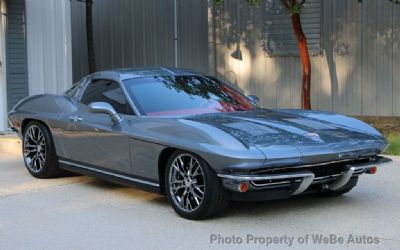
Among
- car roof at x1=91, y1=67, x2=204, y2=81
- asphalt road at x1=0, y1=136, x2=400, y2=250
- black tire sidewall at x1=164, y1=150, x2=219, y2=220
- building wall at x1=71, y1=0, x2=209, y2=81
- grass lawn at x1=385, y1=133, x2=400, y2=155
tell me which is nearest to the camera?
asphalt road at x1=0, y1=136, x2=400, y2=250

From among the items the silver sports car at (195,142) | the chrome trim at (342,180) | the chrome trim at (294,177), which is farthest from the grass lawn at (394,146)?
the chrome trim at (294,177)

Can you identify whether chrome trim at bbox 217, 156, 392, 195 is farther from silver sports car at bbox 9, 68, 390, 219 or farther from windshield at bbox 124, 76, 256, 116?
windshield at bbox 124, 76, 256, 116

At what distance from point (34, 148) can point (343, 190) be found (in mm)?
3828

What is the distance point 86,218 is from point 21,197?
4.32 feet

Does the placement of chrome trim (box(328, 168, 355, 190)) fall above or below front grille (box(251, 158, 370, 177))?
below

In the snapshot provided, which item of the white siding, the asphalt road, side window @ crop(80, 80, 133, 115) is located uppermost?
the white siding

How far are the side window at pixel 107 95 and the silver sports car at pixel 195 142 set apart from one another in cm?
1

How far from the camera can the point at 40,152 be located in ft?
25.5

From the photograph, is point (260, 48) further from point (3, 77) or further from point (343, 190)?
point (343, 190)

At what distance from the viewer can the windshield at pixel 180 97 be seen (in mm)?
6410

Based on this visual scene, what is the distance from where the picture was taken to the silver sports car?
209 inches

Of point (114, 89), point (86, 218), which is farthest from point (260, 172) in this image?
point (114, 89)

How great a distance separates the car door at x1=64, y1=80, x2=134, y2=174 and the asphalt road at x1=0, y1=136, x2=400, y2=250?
0.41m


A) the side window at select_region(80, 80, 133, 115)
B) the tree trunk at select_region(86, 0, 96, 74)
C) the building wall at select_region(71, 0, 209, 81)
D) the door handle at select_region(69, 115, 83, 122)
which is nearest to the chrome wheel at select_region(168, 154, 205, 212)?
the side window at select_region(80, 80, 133, 115)
